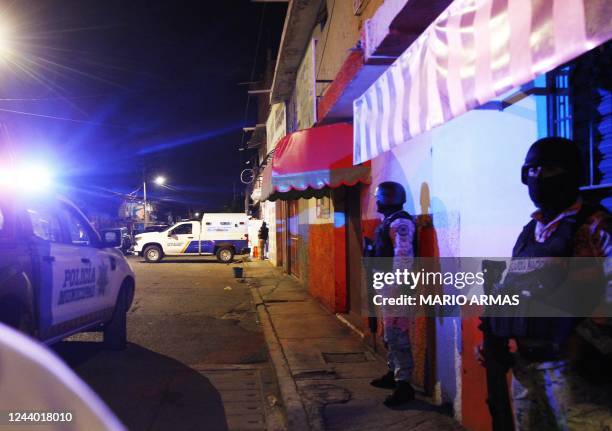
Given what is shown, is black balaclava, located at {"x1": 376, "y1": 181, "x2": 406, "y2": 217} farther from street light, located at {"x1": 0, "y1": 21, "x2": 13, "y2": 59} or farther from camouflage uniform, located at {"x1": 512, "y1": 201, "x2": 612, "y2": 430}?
street light, located at {"x1": 0, "y1": 21, "x2": 13, "y2": 59}

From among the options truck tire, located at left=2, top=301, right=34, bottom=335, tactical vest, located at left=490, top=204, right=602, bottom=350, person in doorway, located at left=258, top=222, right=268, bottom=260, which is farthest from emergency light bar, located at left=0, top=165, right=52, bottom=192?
person in doorway, located at left=258, top=222, right=268, bottom=260

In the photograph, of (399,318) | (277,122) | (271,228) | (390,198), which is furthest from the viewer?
(271,228)

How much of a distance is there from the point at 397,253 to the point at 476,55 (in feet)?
6.88

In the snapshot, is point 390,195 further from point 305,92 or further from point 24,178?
point 305,92

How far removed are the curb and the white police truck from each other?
1553 centimetres

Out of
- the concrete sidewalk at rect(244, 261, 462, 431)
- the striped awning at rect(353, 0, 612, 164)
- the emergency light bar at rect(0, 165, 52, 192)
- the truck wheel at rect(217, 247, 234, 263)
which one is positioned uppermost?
the striped awning at rect(353, 0, 612, 164)

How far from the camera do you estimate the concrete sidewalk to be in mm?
4270

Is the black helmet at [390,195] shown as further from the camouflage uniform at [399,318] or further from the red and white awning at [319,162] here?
the red and white awning at [319,162]

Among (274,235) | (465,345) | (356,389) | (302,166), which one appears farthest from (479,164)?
(274,235)

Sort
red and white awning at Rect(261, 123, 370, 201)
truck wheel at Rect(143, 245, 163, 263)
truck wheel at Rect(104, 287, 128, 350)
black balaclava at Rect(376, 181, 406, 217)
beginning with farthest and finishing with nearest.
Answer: truck wheel at Rect(143, 245, 163, 263) → red and white awning at Rect(261, 123, 370, 201) → truck wheel at Rect(104, 287, 128, 350) → black balaclava at Rect(376, 181, 406, 217)

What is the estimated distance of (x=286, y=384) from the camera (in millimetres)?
5352

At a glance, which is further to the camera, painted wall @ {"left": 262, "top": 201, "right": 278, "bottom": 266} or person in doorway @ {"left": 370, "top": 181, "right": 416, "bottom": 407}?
painted wall @ {"left": 262, "top": 201, "right": 278, "bottom": 266}

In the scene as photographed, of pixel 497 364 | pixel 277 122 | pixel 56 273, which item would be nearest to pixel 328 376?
pixel 56 273

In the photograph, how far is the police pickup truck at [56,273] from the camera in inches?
170
